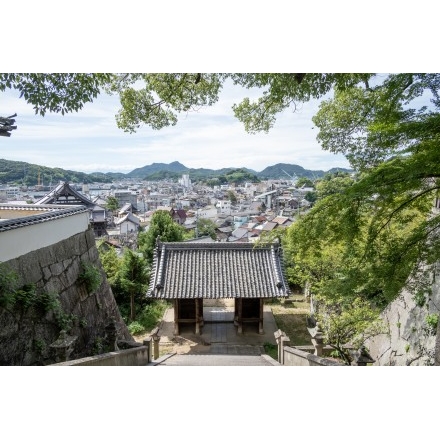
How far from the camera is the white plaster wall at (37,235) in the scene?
2.21m

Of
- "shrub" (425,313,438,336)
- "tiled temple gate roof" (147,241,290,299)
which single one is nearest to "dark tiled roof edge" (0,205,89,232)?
"tiled temple gate roof" (147,241,290,299)

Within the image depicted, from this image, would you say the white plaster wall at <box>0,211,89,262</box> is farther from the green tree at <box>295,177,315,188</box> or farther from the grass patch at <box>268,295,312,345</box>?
the grass patch at <box>268,295,312,345</box>

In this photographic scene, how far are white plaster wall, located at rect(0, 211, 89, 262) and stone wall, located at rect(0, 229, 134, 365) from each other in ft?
0.14

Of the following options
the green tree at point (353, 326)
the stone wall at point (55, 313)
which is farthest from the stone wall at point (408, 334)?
the stone wall at point (55, 313)

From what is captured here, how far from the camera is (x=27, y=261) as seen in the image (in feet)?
7.69

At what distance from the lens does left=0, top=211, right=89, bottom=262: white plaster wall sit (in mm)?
2211

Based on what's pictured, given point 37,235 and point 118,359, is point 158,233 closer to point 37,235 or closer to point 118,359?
point 37,235

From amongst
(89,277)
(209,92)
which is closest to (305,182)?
(209,92)

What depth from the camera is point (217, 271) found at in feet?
13.6

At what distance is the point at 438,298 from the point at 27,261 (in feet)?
10.5

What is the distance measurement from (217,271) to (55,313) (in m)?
2.11

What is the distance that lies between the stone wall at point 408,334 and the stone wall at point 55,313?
244 cm

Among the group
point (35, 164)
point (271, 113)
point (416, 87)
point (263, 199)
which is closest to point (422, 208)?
point (416, 87)

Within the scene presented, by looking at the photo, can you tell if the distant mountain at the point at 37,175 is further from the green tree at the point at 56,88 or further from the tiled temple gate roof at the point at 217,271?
the tiled temple gate roof at the point at 217,271
